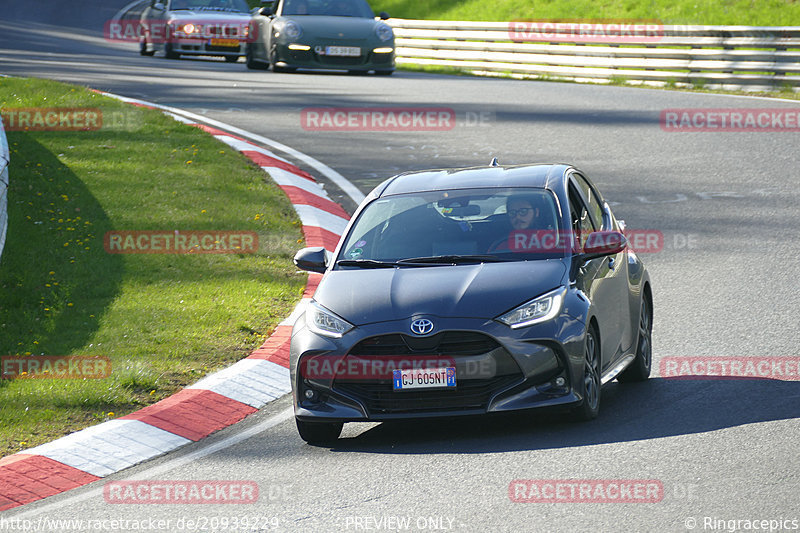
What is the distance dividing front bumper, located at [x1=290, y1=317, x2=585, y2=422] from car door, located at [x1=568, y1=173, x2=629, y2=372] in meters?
0.57

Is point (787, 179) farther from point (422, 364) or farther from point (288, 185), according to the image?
point (422, 364)

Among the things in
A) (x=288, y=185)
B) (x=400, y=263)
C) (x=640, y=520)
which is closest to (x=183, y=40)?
(x=288, y=185)

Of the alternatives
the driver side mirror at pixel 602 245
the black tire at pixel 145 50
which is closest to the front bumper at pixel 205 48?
the black tire at pixel 145 50

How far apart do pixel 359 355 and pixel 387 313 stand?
0.27 metres

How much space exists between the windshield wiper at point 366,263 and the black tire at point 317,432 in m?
1.01

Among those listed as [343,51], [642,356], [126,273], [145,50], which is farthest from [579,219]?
[145,50]

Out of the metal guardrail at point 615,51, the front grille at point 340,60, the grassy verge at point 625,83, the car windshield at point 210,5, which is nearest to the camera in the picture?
the grassy verge at point 625,83

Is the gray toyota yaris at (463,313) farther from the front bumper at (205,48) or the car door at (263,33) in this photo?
the front bumper at (205,48)

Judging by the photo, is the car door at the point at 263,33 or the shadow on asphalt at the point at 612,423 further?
the car door at the point at 263,33

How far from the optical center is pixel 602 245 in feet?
25.2

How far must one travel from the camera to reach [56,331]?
9367mm

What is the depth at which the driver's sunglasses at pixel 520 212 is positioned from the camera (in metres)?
7.96

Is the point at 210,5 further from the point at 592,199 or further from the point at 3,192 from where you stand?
the point at 592,199

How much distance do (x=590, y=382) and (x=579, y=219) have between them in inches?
55.0
